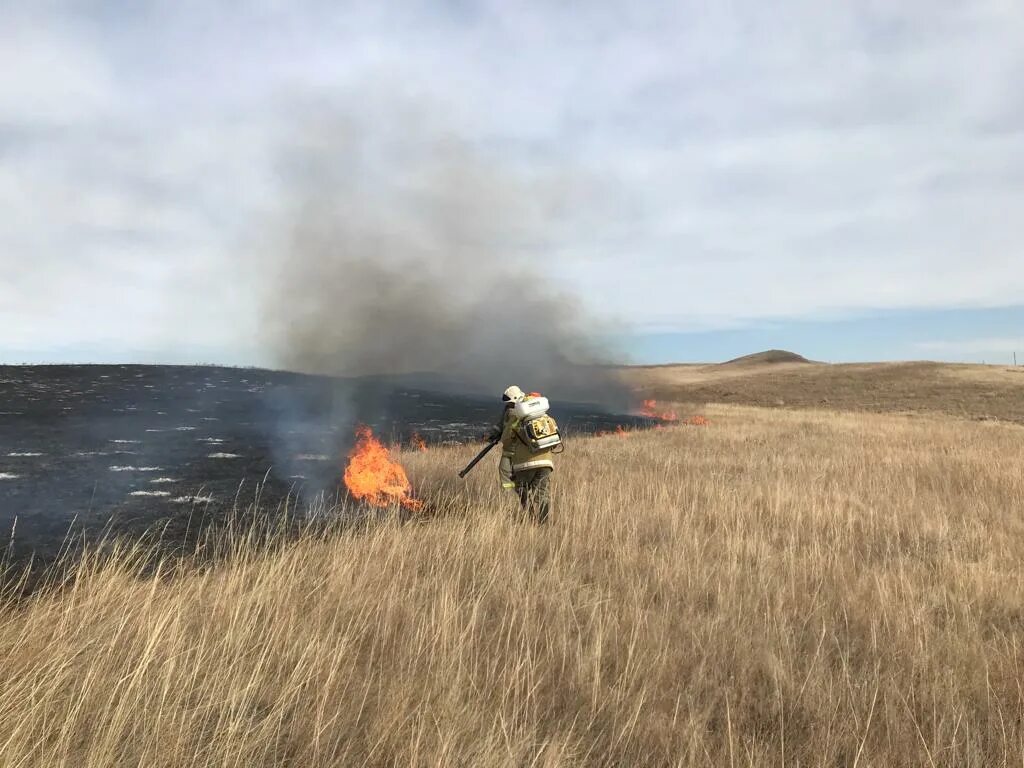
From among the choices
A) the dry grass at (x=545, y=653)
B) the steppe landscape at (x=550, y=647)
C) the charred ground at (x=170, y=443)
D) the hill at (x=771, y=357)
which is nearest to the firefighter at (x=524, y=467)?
the steppe landscape at (x=550, y=647)

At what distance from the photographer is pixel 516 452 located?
875 cm

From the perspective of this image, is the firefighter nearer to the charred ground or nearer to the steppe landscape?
the steppe landscape

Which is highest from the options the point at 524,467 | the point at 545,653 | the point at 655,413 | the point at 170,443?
the point at 524,467

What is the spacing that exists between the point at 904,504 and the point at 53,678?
11434mm

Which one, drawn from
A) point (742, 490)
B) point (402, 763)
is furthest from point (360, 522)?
point (742, 490)

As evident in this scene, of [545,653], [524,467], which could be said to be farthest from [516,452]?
[545,653]

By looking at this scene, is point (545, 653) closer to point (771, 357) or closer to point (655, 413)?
point (655, 413)

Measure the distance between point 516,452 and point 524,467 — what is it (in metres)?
0.29

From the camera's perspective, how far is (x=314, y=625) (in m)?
4.57

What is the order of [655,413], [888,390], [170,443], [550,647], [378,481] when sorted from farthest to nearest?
[888,390] → [655,413] → [170,443] → [378,481] → [550,647]

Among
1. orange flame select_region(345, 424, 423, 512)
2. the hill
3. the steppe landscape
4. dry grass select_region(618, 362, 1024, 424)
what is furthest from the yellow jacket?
the hill

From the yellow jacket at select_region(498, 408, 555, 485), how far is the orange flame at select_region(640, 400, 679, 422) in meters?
24.1

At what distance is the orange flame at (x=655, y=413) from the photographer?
32828 millimetres

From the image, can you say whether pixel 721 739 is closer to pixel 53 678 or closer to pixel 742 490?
pixel 53 678
